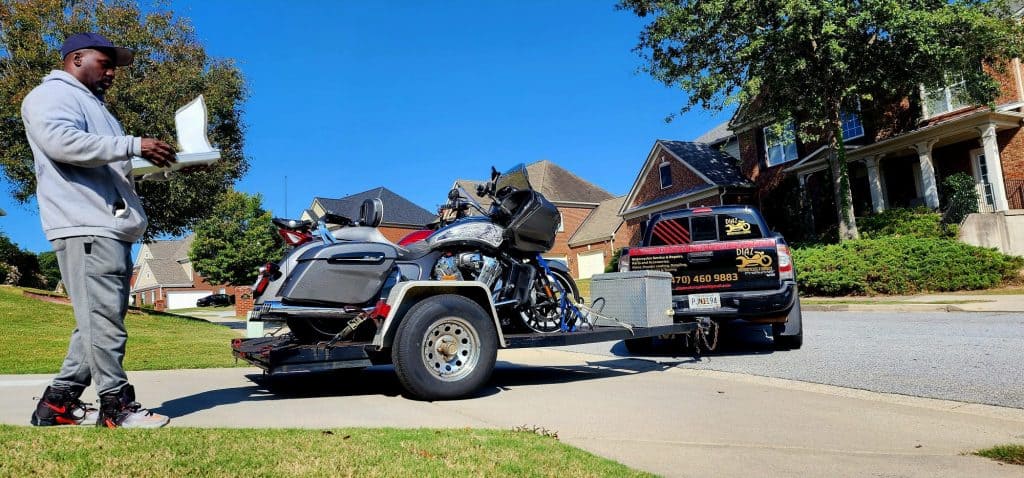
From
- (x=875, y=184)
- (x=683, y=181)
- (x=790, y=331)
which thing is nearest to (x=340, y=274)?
(x=790, y=331)

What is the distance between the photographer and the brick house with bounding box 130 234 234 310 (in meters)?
69.8

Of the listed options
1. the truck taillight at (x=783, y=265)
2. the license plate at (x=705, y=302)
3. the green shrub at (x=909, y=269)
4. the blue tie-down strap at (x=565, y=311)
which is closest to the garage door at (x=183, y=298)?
the green shrub at (x=909, y=269)

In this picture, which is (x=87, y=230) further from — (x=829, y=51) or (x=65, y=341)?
(x=829, y=51)

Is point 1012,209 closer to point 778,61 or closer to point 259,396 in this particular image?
point 778,61

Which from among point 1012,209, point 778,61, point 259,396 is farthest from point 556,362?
point 1012,209

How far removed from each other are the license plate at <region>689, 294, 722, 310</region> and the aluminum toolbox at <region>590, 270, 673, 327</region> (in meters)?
1.21

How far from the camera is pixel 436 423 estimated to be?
13.8ft

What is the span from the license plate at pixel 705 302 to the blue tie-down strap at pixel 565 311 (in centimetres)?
235

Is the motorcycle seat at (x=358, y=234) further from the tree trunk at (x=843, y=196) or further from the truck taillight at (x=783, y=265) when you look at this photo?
the tree trunk at (x=843, y=196)

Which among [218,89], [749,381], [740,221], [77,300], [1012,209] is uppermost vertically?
[218,89]

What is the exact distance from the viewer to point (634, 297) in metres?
6.84

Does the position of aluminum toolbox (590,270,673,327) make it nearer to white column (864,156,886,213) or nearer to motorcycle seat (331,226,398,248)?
motorcycle seat (331,226,398,248)

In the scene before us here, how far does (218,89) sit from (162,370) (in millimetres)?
13779

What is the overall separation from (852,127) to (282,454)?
3084cm
